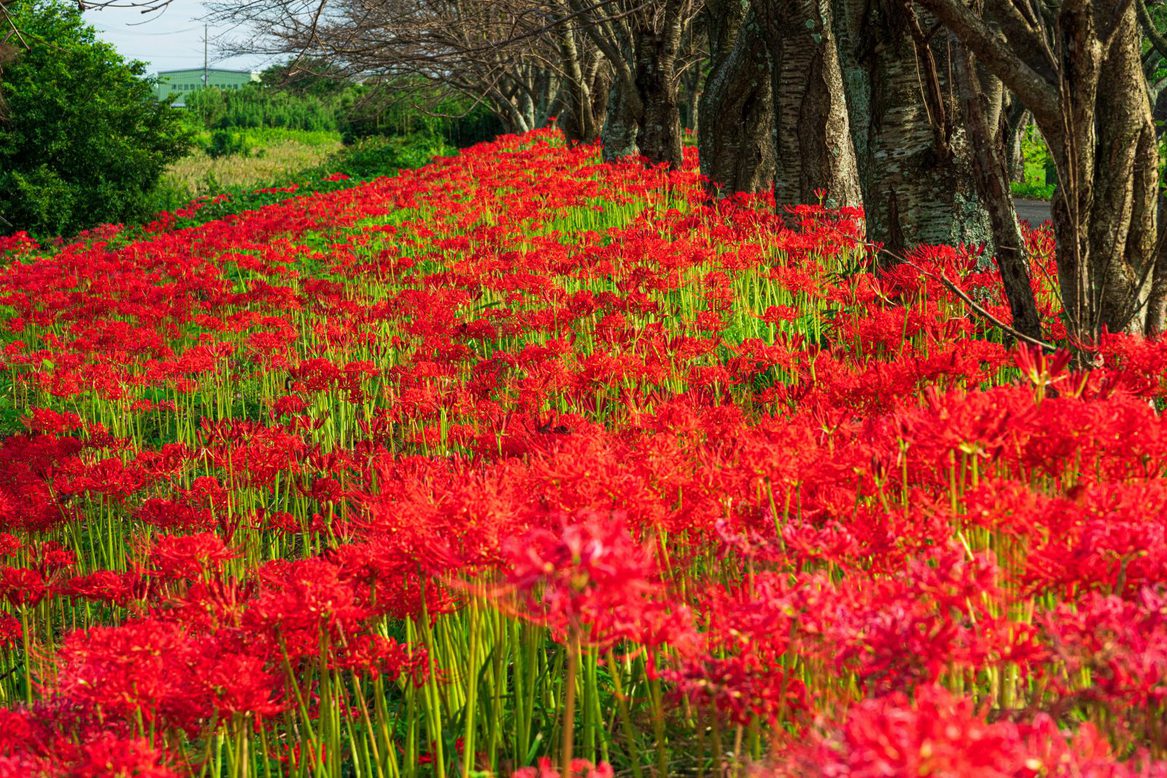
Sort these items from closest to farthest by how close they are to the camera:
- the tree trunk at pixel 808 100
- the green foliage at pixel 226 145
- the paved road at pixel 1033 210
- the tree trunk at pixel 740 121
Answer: the tree trunk at pixel 808 100 → the tree trunk at pixel 740 121 → the paved road at pixel 1033 210 → the green foliage at pixel 226 145

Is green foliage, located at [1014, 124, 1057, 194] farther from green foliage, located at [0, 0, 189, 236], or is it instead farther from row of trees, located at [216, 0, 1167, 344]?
green foliage, located at [0, 0, 189, 236]

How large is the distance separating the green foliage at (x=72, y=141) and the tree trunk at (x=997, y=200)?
2289cm

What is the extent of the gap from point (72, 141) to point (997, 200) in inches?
965

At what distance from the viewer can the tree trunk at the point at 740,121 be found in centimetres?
1026

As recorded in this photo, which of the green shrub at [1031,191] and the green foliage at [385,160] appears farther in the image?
the green foliage at [385,160]

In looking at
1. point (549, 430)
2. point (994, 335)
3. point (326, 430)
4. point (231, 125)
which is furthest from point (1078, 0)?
point (231, 125)

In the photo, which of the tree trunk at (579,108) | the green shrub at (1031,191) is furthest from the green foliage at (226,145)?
the green shrub at (1031,191)

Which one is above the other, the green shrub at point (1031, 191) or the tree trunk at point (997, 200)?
the green shrub at point (1031, 191)

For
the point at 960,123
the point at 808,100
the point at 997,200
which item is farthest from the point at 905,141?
the point at 808,100

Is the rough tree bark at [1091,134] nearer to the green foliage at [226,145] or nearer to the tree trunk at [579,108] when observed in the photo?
the tree trunk at [579,108]

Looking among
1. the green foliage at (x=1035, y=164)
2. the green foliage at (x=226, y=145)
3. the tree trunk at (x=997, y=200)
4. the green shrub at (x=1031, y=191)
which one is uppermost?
the green foliage at (x=226, y=145)

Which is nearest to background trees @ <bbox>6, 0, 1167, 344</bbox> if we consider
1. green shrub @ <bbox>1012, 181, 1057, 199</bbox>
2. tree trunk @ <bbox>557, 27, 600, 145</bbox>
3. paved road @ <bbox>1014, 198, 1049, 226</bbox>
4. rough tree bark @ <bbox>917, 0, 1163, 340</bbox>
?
rough tree bark @ <bbox>917, 0, 1163, 340</bbox>

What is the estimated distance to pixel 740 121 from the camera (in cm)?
1058

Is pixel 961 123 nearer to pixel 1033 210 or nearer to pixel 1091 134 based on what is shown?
pixel 1091 134
